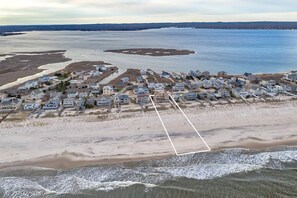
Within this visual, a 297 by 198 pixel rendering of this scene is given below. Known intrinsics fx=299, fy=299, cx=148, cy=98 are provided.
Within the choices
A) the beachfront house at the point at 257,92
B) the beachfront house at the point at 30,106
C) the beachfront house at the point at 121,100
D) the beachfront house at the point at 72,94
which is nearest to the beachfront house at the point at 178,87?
the beachfront house at the point at 121,100

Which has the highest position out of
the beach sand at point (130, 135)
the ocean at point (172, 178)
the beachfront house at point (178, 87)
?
the beachfront house at point (178, 87)

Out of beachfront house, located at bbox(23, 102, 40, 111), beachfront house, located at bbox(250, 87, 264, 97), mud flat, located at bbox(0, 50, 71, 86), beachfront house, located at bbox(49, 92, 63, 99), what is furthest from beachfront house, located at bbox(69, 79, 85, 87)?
beachfront house, located at bbox(250, 87, 264, 97)

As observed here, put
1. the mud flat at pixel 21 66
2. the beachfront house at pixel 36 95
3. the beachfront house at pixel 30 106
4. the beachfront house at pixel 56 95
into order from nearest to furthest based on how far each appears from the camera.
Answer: the beachfront house at pixel 30 106
the beachfront house at pixel 56 95
the beachfront house at pixel 36 95
the mud flat at pixel 21 66

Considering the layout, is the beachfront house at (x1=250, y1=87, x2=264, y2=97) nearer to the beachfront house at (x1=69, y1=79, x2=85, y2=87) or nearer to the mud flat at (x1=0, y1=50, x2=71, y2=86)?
the beachfront house at (x1=69, y1=79, x2=85, y2=87)

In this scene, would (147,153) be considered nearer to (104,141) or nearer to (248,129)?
(104,141)

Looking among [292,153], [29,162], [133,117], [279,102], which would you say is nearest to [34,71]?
[133,117]

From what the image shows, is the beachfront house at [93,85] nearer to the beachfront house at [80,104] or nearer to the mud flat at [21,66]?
the beachfront house at [80,104]
